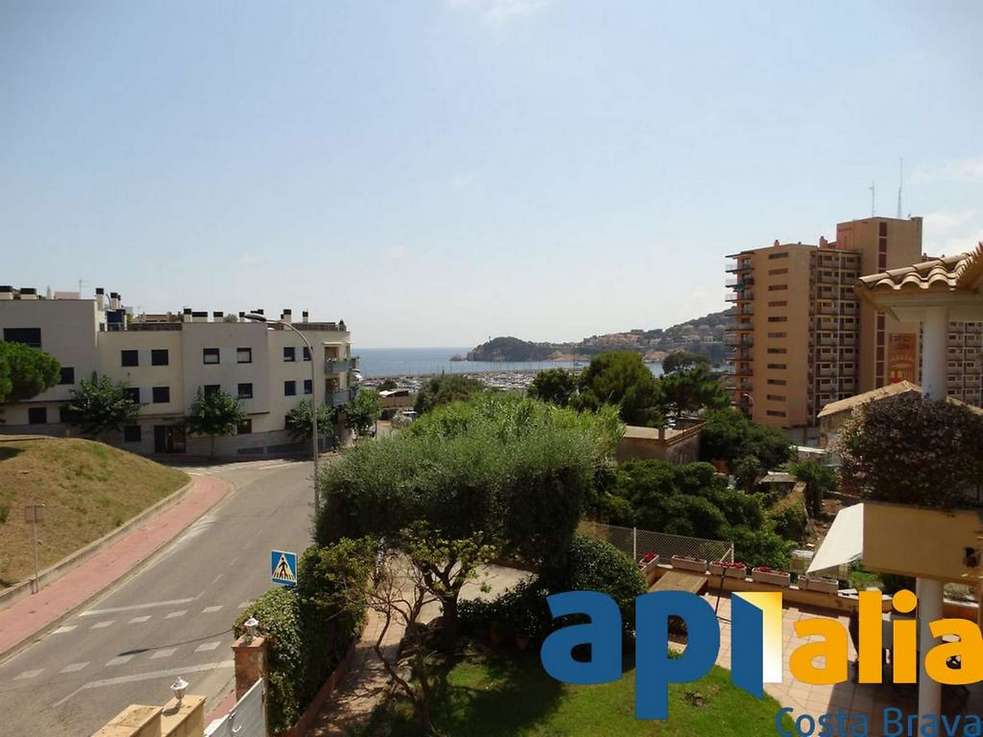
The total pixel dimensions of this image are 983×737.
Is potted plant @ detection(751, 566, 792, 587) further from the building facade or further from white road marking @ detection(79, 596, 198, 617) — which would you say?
the building facade

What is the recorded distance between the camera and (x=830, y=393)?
77.4 meters

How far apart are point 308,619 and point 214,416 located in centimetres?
3315

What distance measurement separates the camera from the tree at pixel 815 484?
36.2 metres

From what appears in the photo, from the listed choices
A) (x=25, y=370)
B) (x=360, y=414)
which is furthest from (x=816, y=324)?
(x=25, y=370)

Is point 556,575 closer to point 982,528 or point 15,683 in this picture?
point 982,528

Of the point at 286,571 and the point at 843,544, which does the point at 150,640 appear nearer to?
the point at 286,571

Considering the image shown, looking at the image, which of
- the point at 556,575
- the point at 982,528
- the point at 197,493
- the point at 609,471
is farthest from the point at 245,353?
the point at 982,528

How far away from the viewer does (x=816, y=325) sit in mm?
76750

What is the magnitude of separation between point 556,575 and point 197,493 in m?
24.3

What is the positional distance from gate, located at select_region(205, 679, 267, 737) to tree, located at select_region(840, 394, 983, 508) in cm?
867

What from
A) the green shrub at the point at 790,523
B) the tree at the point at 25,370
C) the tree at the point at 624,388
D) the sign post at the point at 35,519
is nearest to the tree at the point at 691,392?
the tree at the point at 624,388

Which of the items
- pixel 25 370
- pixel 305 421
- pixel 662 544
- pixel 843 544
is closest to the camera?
pixel 843 544

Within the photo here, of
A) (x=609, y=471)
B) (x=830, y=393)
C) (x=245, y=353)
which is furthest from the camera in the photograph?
(x=830, y=393)

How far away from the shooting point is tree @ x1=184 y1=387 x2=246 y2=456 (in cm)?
4278
